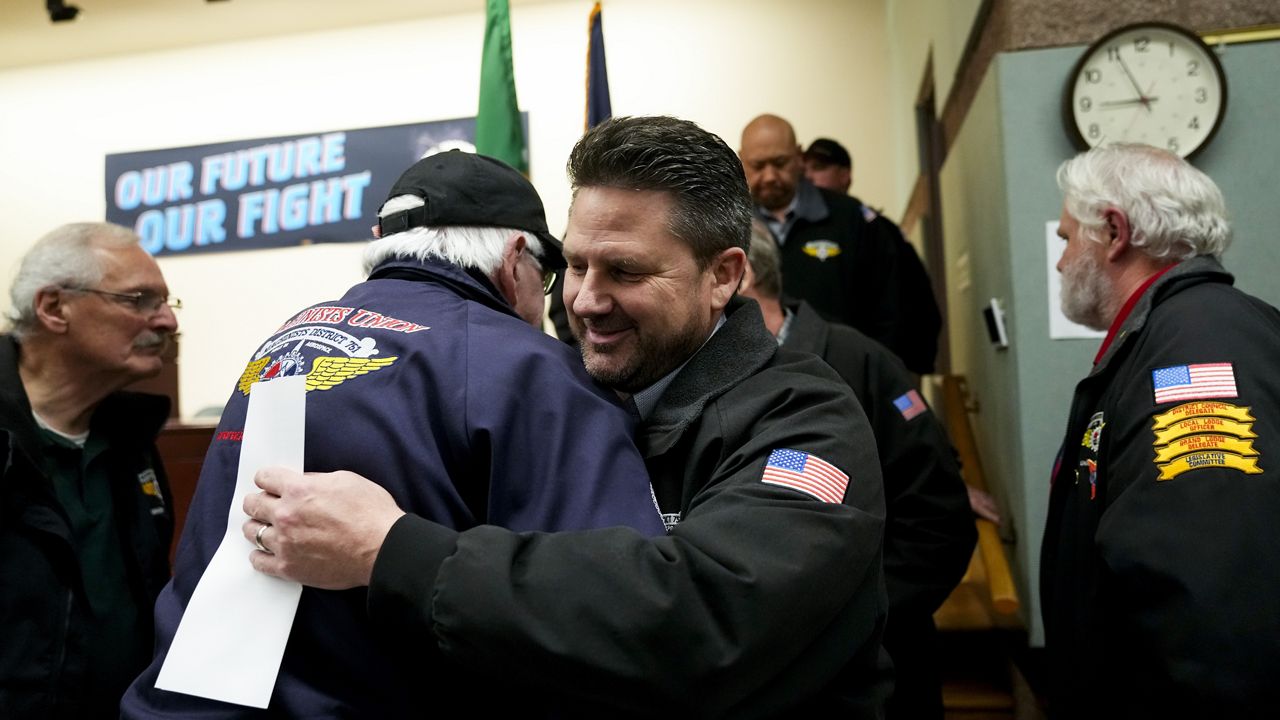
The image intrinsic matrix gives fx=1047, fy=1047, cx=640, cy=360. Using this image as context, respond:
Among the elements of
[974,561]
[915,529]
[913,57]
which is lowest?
[974,561]

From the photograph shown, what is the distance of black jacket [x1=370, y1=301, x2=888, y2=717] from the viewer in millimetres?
995

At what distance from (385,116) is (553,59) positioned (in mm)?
1338

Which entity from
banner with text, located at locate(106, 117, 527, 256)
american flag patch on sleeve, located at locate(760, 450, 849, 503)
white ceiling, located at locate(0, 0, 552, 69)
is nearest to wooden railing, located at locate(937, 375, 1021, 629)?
american flag patch on sleeve, located at locate(760, 450, 849, 503)

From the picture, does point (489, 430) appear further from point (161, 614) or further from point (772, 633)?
point (161, 614)

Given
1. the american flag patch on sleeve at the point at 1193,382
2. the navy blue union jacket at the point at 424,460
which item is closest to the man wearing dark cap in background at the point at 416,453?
the navy blue union jacket at the point at 424,460

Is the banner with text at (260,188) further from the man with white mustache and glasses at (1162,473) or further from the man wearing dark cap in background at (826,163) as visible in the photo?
the man with white mustache and glasses at (1162,473)

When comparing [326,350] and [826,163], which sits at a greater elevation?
A: [826,163]

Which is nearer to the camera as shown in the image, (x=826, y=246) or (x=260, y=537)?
(x=260, y=537)

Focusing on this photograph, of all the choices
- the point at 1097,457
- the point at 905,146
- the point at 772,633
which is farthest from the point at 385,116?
the point at 772,633

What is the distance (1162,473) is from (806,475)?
0.81m

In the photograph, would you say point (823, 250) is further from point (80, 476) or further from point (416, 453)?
point (416, 453)

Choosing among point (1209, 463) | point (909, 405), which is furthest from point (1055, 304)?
point (1209, 463)

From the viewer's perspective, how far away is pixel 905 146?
21.5 feet

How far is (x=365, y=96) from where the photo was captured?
7.83 m
